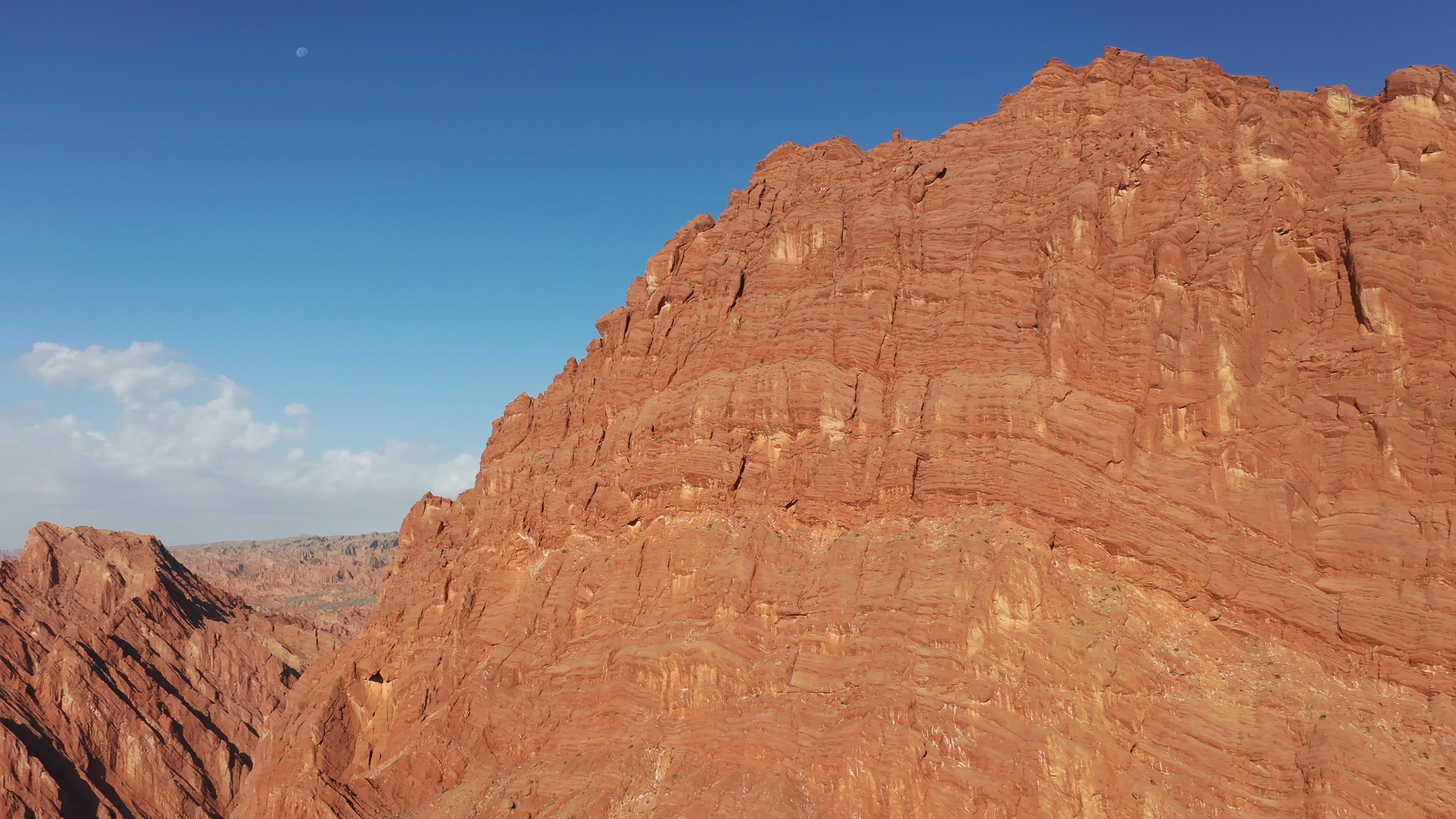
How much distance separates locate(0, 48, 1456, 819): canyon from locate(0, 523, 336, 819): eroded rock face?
→ 3582 mm

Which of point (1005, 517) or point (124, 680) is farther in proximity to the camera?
point (124, 680)

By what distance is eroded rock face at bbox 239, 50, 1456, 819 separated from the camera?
54219 mm

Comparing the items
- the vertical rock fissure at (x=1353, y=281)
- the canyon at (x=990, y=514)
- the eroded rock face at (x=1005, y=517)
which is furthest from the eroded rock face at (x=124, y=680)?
the vertical rock fissure at (x=1353, y=281)

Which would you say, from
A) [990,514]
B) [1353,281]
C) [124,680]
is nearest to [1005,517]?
[990,514]

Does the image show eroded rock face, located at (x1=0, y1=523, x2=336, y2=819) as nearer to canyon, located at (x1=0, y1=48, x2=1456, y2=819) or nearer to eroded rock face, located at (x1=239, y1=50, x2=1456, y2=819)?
canyon, located at (x1=0, y1=48, x2=1456, y2=819)

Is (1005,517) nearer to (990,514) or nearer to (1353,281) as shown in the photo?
(990,514)

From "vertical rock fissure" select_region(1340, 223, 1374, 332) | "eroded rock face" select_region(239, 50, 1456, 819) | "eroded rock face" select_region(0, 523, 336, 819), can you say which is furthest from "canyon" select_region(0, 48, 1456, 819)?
"eroded rock face" select_region(0, 523, 336, 819)

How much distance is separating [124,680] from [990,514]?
4057 inches

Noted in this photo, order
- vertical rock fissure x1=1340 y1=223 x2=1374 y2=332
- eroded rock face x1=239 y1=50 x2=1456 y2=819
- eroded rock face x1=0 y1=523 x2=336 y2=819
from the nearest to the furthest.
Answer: eroded rock face x1=239 y1=50 x2=1456 y2=819
vertical rock fissure x1=1340 y1=223 x2=1374 y2=332
eroded rock face x1=0 y1=523 x2=336 y2=819

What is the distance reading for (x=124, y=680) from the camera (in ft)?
369

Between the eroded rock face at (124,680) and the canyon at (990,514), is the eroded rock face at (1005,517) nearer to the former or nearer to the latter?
the canyon at (990,514)

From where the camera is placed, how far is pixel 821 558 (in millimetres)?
68000

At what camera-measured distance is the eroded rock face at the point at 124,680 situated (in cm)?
9656

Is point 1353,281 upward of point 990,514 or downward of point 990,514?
upward
